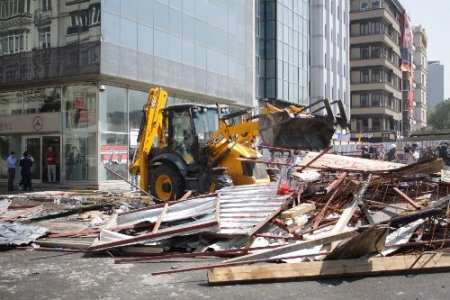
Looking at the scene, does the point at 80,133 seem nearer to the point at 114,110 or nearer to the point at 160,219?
the point at 114,110

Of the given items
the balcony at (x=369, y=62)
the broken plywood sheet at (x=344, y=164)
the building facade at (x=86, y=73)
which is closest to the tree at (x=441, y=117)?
the balcony at (x=369, y=62)

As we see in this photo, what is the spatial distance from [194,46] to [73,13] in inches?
278

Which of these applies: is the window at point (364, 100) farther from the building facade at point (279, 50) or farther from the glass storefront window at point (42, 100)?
the glass storefront window at point (42, 100)

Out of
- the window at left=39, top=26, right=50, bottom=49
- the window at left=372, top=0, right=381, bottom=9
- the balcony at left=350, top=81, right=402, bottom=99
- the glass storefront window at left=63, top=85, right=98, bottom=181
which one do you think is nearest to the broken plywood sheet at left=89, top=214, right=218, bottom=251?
the glass storefront window at left=63, top=85, right=98, bottom=181

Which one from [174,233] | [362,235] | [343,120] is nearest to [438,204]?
[362,235]

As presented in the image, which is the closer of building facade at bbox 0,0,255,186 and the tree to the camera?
building facade at bbox 0,0,255,186

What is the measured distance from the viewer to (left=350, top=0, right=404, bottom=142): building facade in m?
72.5

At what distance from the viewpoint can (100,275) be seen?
21.5 ft

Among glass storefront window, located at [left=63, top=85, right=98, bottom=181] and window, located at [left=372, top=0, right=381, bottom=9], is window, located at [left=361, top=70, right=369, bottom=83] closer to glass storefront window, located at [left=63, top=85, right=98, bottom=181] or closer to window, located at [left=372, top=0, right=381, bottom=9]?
window, located at [left=372, top=0, right=381, bottom=9]

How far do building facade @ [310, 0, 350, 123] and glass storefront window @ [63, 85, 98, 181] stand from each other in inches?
1304

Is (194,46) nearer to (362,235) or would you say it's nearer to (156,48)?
(156,48)

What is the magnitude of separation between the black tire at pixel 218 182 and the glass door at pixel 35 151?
14.3 m

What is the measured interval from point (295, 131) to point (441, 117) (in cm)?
10564

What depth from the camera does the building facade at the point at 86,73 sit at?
2255 cm
